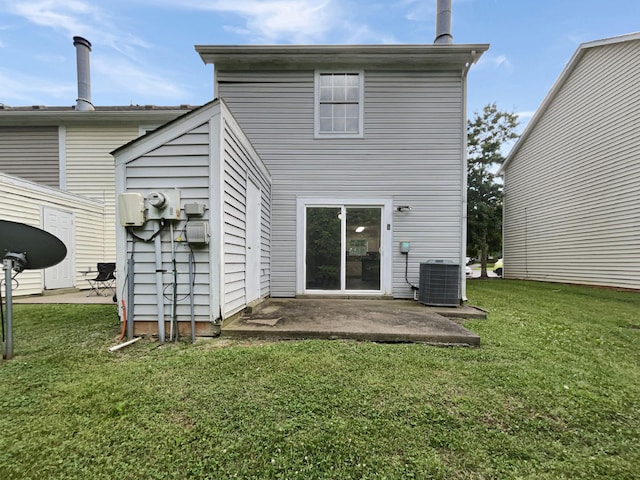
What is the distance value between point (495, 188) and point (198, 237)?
1488 cm

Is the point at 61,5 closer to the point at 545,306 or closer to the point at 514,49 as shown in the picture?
the point at 545,306

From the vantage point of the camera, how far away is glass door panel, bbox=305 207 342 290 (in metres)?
5.47

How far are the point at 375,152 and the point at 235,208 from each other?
3409 mm

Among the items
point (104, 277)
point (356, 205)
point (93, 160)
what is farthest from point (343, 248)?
point (93, 160)

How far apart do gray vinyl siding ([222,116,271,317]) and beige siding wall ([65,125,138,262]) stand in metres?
5.68

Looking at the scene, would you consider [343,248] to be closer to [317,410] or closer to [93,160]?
[317,410]

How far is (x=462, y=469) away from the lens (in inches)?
53.4

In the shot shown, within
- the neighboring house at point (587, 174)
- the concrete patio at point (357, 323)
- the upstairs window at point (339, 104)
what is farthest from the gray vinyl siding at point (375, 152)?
the neighboring house at point (587, 174)

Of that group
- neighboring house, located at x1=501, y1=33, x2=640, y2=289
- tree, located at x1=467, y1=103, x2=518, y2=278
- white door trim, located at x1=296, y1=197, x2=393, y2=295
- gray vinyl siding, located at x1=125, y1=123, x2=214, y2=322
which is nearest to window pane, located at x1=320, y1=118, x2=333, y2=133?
white door trim, located at x1=296, y1=197, x2=393, y2=295

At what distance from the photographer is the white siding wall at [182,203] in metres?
3.14

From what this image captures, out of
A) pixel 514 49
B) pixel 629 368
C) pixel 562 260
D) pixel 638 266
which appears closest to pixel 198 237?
pixel 629 368

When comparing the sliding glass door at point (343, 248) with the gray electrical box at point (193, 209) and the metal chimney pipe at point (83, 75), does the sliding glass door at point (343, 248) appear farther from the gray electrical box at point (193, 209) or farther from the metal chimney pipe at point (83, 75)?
the metal chimney pipe at point (83, 75)

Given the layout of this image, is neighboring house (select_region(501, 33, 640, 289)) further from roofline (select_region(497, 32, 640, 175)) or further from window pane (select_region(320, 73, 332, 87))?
window pane (select_region(320, 73, 332, 87))

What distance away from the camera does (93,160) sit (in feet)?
24.6
